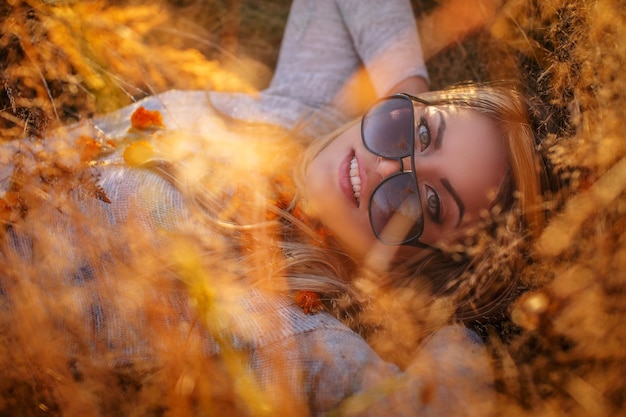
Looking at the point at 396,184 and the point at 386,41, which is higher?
the point at 386,41

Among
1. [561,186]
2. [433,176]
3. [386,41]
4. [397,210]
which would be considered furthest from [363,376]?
[386,41]

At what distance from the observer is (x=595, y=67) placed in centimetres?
129

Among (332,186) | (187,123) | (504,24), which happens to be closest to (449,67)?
(504,24)

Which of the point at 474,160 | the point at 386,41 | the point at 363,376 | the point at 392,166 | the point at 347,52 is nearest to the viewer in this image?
the point at 363,376

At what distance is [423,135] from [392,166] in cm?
17

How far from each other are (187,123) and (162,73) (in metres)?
0.65

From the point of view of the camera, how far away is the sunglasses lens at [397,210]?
1701 mm

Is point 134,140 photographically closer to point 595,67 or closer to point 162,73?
point 162,73

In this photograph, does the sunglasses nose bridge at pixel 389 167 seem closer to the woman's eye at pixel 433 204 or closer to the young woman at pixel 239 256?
the young woman at pixel 239 256

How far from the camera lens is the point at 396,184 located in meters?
1.71

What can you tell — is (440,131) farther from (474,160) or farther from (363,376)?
(363,376)

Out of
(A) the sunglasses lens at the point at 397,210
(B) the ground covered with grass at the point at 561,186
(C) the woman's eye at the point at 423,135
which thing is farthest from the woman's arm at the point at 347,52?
(A) the sunglasses lens at the point at 397,210

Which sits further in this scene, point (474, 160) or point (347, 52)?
point (347, 52)

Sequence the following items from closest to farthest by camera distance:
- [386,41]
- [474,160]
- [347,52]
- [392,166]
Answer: [474,160], [392,166], [386,41], [347,52]
